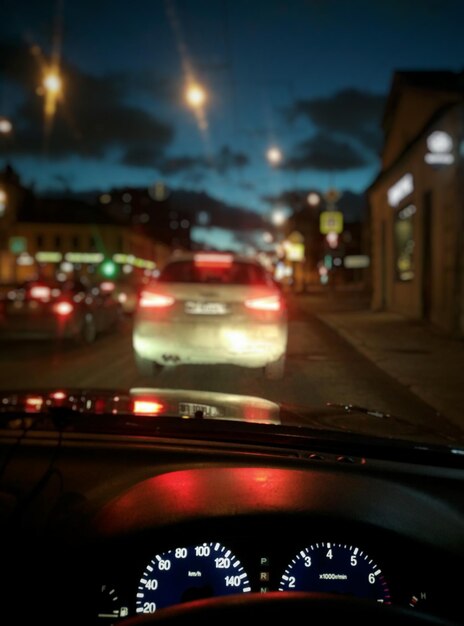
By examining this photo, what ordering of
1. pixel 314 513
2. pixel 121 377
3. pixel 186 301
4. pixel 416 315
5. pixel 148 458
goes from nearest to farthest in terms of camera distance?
pixel 314 513 < pixel 148 458 < pixel 186 301 < pixel 121 377 < pixel 416 315

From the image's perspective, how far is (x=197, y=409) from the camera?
12.3 feet

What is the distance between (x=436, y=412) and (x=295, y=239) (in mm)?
39718

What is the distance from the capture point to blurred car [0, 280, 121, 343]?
1702 cm

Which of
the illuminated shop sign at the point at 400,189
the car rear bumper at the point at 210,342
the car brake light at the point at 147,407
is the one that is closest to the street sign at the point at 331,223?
the illuminated shop sign at the point at 400,189

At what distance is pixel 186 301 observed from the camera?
1027cm

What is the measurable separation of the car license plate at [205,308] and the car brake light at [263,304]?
1.13ft

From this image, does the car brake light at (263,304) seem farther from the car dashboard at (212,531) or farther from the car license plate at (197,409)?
the car dashboard at (212,531)

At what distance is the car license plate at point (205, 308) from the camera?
33.6ft

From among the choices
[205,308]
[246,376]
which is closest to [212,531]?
[205,308]

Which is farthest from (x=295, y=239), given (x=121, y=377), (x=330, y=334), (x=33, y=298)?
(x=121, y=377)

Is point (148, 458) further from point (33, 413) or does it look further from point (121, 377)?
point (121, 377)

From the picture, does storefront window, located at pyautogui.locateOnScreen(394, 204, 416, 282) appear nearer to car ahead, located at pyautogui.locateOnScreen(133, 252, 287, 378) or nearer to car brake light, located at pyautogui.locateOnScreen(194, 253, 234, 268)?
car brake light, located at pyautogui.locateOnScreen(194, 253, 234, 268)

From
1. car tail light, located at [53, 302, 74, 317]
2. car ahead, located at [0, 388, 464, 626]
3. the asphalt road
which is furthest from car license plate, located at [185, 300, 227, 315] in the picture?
car tail light, located at [53, 302, 74, 317]

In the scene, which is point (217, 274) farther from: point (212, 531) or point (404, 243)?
point (404, 243)
